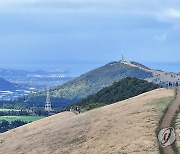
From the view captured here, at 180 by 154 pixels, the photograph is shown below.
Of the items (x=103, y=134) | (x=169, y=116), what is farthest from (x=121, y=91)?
(x=169, y=116)

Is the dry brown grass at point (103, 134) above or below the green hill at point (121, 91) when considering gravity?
below

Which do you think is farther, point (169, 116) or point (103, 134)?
point (103, 134)

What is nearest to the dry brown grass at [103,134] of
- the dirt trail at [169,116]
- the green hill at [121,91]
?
the dirt trail at [169,116]

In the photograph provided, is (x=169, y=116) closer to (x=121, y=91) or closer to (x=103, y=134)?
(x=103, y=134)

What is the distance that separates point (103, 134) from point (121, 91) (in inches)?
2711

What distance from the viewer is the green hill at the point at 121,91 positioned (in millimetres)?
129375

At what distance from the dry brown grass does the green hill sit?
112 ft

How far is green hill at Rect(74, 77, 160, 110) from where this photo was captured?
424 feet

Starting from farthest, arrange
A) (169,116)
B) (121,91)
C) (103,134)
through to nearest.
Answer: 1. (121,91)
2. (103,134)
3. (169,116)

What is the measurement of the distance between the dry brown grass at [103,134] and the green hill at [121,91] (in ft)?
112

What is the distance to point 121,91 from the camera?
139m

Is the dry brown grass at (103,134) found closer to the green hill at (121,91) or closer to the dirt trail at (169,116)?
the dirt trail at (169,116)

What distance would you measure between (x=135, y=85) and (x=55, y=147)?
220 ft

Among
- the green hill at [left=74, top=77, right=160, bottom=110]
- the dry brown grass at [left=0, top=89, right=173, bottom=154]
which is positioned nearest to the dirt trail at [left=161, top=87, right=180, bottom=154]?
the dry brown grass at [left=0, top=89, right=173, bottom=154]
